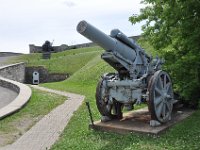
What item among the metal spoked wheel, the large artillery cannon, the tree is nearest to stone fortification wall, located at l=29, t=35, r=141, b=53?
the tree

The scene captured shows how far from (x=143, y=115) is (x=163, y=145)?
2.67 metres

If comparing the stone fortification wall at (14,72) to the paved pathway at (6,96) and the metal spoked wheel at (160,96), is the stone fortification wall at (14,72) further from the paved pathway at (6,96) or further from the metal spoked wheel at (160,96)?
the metal spoked wheel at (160,96)

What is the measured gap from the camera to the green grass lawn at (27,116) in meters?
11.1

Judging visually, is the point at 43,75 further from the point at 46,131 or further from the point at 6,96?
the point at 46,131

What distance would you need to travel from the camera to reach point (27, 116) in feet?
43.9

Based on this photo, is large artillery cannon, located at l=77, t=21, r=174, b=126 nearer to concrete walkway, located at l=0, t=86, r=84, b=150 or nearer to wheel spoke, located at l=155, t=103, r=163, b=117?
wheel spoke, located at l=155, t=103, r=163, b=117

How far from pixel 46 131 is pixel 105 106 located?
65.2 inches

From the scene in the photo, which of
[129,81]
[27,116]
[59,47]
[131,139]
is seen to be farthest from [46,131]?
[59,47]

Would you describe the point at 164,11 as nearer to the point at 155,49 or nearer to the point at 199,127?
the point at 155,49

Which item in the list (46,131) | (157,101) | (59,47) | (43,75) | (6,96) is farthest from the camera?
(59,47)

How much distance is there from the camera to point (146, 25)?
1466 centimetres

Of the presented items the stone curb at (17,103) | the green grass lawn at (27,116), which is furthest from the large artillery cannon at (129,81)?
the stone curb at (17,103)

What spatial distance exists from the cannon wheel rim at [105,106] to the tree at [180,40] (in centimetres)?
212

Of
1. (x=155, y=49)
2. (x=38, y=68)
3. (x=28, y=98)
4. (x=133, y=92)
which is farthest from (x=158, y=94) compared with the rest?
(x=38, y=68)
